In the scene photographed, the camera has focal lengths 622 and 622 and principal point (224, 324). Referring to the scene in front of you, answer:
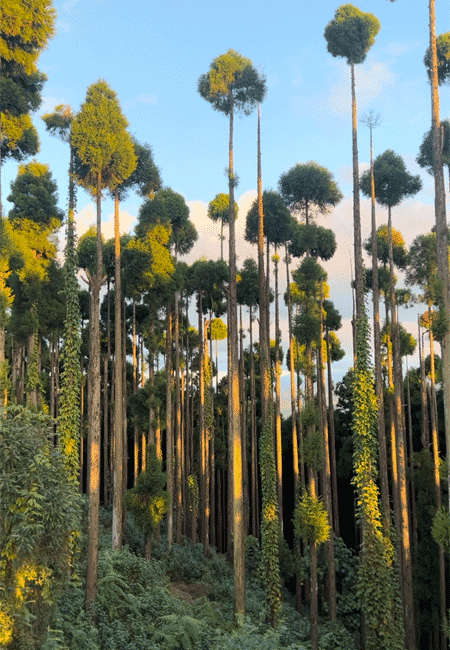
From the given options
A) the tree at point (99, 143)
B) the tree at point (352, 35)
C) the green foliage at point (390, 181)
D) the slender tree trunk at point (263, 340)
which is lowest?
the slender tree trunk at point (263, 340)

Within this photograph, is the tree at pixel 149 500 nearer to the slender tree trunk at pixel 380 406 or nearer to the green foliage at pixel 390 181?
the slender tree trunk at pixel 380 406

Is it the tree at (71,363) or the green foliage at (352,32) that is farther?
the green foliage at (352,32)

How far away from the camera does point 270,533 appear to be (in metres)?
21.2

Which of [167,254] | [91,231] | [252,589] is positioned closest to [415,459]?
[252,589]

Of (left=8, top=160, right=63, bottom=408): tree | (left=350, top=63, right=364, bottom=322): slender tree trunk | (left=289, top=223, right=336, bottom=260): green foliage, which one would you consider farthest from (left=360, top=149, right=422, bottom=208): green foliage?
(left=8, top=160, right=63, bottom=408): tree

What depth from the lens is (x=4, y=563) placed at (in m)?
9.79

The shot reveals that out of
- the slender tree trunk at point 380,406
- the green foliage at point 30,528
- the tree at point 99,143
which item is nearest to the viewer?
the green foliage at point 30,528

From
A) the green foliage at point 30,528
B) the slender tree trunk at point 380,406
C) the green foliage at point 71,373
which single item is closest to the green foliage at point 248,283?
the slender tree trunk at point 380,406

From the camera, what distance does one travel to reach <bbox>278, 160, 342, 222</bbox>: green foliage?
3272cm

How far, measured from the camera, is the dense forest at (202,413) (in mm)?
12898

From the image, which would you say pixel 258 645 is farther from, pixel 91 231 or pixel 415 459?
pixel 91 231

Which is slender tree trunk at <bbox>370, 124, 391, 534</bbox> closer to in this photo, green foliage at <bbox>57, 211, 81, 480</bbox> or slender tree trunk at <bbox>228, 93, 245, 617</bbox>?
slender tree trunk at <bbox>228, 93, 245, 617</bbox>

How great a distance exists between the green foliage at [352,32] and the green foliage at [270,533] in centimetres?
1381

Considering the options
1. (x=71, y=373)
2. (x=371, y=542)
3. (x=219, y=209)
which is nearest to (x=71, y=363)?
(x=71, y=373)
